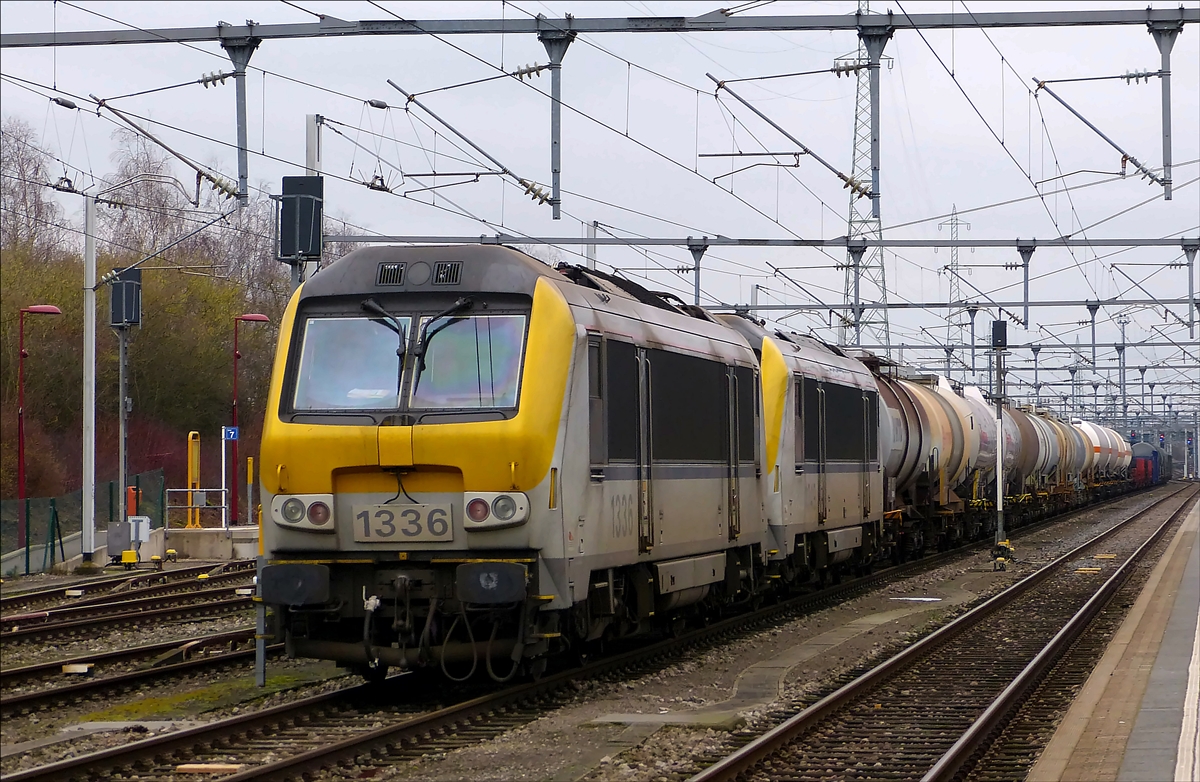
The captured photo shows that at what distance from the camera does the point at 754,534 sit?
16969 mm

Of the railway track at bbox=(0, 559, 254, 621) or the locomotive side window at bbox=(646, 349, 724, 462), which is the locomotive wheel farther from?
the railway track at bbox=(0, 559, 254, 621)

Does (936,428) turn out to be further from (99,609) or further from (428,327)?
(428,327)

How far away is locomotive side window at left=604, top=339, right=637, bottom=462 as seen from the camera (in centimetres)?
1227

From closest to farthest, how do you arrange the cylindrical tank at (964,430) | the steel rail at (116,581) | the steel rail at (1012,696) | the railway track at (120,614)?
the steel rail at (1012,696), the railway track at (120,614), the steel rail at (116,581), the cylindrical tank at (964,430)

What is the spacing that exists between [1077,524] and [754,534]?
33.8 metres

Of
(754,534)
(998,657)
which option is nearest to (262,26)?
(754,534)

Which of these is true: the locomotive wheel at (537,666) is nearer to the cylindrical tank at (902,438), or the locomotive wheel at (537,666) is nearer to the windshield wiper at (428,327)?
the windshield wiper at (428,327)

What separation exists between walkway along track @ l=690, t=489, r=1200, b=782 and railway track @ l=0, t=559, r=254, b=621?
10.7m

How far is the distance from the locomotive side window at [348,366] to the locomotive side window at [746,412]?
533 centimetres

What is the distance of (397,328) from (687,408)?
12.0 ft

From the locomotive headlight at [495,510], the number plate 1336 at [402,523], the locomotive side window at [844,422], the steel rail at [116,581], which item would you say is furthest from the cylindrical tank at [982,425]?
the number plate 1336 at [402,523]

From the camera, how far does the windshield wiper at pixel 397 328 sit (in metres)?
11.4

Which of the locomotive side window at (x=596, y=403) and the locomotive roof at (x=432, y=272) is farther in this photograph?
the locomotive side window at (x=596, y=403)

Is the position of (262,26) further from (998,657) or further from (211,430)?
(211,430)
